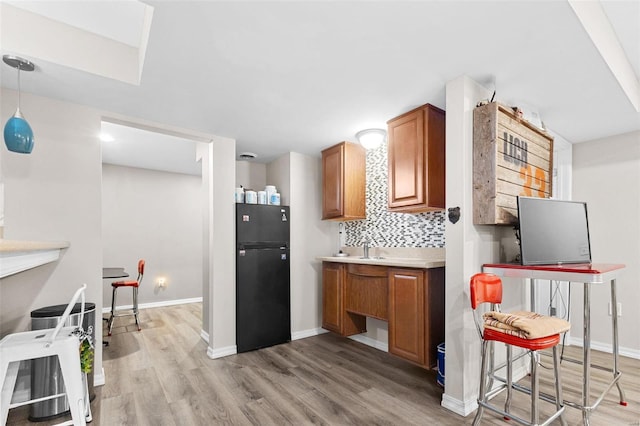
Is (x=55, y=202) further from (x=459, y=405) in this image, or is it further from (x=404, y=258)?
(x=459, y=405)

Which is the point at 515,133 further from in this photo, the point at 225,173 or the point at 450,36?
the point at 225,173

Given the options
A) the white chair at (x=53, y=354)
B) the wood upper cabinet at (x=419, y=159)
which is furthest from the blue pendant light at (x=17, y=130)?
the wood upper cabinet at (x=419, y=159)

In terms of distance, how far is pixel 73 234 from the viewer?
2.54 metres

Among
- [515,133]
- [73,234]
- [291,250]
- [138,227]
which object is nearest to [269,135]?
[291,250]

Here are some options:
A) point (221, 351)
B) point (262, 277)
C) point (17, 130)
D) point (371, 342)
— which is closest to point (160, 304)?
point (221, 351)

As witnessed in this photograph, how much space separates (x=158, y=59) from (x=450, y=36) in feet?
5.80

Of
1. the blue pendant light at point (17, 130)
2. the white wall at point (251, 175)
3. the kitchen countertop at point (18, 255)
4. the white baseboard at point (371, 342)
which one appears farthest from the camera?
the white wall at point (251, 175)

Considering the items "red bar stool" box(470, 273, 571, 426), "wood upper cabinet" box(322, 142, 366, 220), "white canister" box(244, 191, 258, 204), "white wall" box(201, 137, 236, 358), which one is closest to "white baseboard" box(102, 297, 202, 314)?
"white wall" box(201, 137, 236, 358)

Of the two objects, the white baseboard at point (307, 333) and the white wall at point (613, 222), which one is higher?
the white wall at point (613, 222)

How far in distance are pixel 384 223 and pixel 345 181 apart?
2.18ft

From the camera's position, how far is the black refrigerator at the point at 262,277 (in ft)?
11.4

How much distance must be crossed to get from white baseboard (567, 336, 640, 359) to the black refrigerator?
324 centimetres

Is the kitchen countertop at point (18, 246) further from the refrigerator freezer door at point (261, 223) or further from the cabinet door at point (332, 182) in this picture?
the cabinet door at point (332, 182)

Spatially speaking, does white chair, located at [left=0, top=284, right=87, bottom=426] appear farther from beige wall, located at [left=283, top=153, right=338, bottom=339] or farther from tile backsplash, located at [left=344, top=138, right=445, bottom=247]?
tile backsplash, located at [left=344, top=138, right=445, bottom=247]
